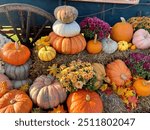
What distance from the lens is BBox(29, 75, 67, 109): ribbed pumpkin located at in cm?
335

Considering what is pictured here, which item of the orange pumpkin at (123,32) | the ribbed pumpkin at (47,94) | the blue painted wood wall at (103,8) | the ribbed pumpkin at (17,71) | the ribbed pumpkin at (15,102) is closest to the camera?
the ribbed pumpkin at (15,102)

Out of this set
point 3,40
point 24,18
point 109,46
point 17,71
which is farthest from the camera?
point 24,18

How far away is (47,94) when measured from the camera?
11.0 ft

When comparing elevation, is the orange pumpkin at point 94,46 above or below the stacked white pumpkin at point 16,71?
above

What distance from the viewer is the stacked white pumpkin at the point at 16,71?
147 inches

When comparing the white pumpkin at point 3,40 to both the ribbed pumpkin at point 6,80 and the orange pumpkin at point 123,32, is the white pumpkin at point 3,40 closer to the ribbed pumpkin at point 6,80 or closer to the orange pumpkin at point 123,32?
the ribbed pumpkin at point 6,80

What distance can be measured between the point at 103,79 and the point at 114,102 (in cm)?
35

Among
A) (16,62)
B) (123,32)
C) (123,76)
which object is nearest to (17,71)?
(16,62)

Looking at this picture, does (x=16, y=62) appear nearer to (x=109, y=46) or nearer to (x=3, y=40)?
(x=3, y=40)

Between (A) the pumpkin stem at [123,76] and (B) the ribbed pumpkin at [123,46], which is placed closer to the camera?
(A) the pumpkin stem at [123,76]

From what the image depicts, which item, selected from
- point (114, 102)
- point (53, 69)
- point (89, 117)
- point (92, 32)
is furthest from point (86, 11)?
point (89, 117)

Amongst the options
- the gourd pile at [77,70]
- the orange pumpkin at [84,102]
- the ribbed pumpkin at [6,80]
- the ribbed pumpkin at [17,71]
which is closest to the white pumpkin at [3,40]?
the gourd pile at [77,70]

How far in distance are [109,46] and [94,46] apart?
222 millimetres

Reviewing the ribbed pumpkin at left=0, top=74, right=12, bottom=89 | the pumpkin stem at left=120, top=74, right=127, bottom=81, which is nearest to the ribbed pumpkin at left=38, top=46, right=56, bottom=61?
the ribbed pumpkin at left=0, top=74, right=12, bottom=89
